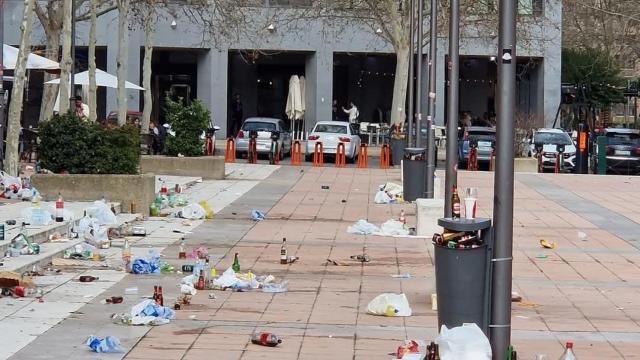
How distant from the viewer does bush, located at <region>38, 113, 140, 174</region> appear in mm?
20156

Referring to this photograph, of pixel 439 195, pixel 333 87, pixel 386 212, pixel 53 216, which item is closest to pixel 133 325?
pixel 53 216

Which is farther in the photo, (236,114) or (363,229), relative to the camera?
(236,114)

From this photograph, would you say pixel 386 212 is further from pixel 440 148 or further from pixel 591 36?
pixel 591 36

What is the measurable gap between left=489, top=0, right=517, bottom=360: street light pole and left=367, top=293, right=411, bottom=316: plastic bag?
291cm

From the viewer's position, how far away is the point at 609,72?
2451 inches

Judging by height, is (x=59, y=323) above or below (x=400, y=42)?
below

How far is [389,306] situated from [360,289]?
1.78 meters

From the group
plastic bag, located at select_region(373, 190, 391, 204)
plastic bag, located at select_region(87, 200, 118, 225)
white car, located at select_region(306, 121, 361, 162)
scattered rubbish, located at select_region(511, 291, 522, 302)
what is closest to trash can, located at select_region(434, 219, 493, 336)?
scattered rubbish, located at select_region(511, 291, 522, 302)

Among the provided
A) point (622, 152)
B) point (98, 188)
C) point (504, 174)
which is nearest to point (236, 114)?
point (622, 152)

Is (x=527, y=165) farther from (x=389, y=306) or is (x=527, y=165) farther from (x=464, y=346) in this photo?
(x=464, y=346)

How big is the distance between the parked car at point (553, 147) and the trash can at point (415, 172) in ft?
60.3

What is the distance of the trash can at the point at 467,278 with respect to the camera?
8836mm

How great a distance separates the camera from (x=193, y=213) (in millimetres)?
20125

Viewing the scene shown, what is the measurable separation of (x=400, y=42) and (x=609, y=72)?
2165 cm
